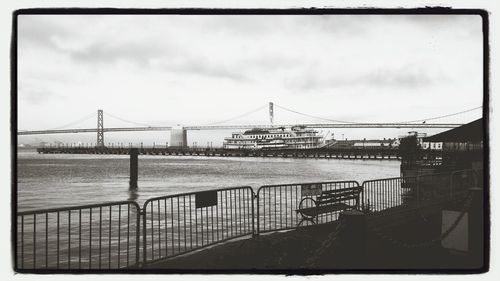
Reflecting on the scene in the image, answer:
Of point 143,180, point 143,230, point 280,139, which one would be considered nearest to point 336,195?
point 143,230

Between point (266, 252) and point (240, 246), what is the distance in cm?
53

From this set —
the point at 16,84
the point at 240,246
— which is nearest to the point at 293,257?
the point at 240,246

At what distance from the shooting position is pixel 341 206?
10.2 metres

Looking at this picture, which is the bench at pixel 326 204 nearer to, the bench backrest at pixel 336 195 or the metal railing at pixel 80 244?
the bench backrest at pixel 336 195

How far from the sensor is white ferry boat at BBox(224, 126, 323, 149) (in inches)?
5281

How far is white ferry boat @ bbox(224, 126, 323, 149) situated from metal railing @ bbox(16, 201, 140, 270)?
120m

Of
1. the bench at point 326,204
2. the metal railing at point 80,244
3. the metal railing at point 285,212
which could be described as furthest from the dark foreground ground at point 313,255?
the bench at point 326,204

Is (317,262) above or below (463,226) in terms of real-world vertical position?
below

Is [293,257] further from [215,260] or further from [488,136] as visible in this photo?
[488,136]

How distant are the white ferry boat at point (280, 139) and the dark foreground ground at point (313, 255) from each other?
413 ft

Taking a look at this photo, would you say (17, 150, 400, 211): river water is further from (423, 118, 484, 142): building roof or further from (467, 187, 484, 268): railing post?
(467, 187, 484, 268): railing post

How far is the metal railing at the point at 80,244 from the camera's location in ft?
20.6

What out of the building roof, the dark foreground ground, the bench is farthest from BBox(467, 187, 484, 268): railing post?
the building roof

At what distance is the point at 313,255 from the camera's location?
20.3 ft
